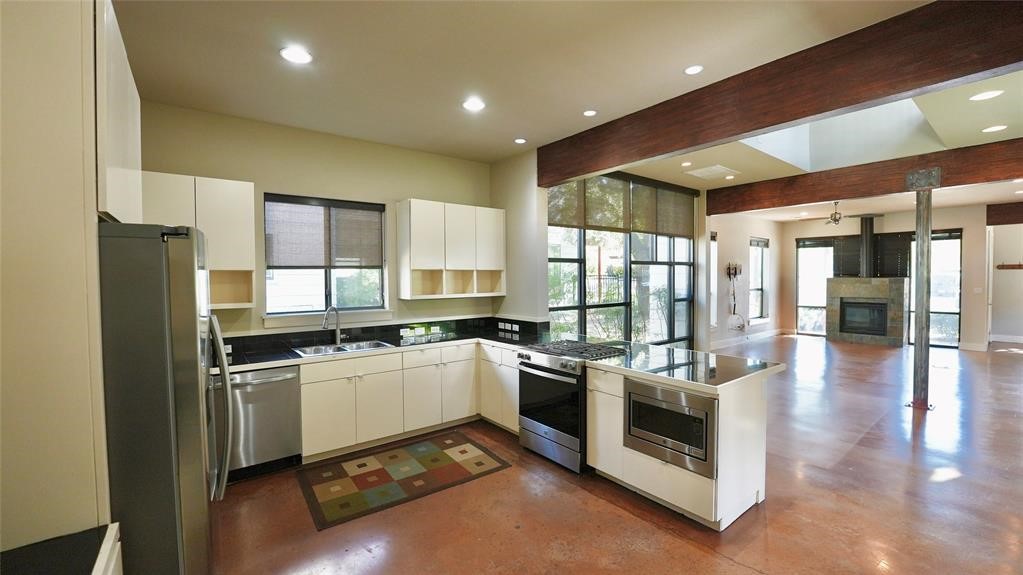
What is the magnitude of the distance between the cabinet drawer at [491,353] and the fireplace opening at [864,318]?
9141 millimetres

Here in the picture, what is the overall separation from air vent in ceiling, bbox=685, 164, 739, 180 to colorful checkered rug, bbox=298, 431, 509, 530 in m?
4.26

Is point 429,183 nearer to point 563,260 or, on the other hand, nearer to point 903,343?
point 563,260

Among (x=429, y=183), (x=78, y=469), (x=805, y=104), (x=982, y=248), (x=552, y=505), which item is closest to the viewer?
(x=78, y=469)

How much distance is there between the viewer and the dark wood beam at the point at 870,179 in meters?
4.25

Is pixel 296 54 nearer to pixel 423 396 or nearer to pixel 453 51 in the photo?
pixel 453 51

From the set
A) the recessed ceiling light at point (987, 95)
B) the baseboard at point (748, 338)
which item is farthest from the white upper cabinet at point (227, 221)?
the baseboard at point (748, 338)

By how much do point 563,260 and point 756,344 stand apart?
6149 mm

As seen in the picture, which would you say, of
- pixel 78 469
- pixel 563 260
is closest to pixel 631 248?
pixel 563 260

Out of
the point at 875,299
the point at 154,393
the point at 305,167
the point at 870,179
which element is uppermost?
the point at 870,179

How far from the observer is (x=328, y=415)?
346cm

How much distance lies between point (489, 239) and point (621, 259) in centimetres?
200

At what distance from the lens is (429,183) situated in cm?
461

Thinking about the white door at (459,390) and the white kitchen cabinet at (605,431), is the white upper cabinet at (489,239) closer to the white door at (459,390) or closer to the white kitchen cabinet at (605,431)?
the white door at (459,390)

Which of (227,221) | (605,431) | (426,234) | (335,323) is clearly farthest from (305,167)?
(605,431)
